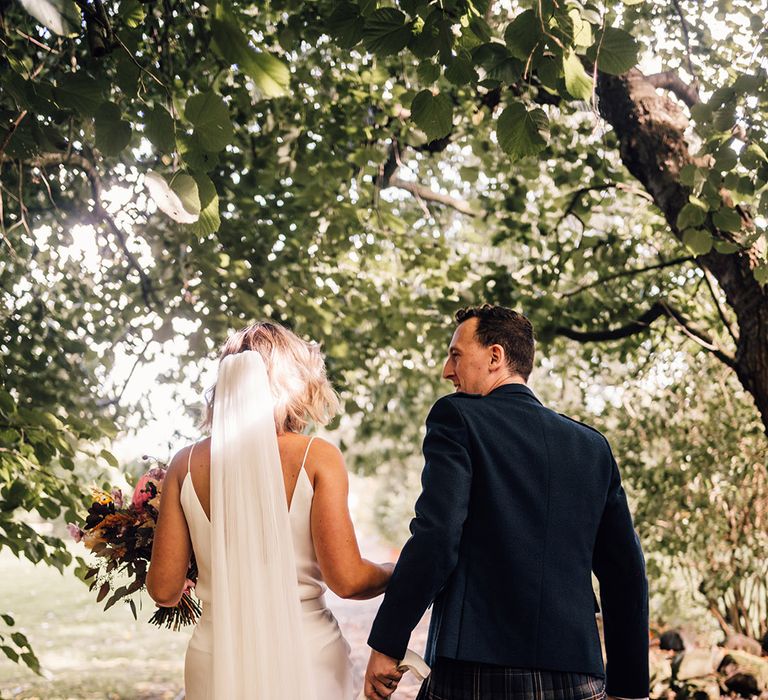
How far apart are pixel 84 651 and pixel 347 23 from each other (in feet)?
39.5

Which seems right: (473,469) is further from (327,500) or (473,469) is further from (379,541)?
Result: (379,541)

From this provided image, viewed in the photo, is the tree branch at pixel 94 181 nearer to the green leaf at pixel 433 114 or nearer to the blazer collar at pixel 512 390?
the green leaf at pixel 433 114

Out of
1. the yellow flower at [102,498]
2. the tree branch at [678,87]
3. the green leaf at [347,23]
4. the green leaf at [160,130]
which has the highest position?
the tree branch at [678,87]

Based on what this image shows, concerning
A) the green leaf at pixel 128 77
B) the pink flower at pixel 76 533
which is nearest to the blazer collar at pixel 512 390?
the green leaf at pixel 128 77

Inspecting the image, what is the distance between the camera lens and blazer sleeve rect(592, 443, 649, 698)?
2.85m

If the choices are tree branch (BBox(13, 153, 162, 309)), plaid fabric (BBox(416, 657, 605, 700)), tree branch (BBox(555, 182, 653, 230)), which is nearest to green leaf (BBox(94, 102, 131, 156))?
plaid fabric (BBox(416, 657, 605, 700))

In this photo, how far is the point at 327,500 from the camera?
8.82 feet

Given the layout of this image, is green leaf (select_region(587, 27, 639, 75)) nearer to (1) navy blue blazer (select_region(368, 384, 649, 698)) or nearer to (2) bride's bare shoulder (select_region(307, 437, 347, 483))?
(1) navy blue blazer (select_region(368, 384, 649, 698))

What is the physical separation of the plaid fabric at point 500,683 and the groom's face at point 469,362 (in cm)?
87

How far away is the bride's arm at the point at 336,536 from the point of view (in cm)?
267

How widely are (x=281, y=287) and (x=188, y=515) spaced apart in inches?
148

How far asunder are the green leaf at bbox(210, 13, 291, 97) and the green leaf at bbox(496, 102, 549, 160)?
2.88 ft

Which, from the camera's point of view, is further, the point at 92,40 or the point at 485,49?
the point at 92,40

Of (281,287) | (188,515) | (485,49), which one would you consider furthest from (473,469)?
(281,287)
